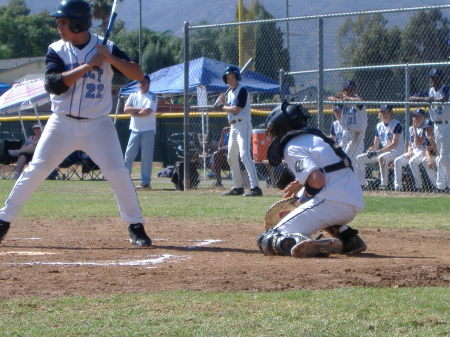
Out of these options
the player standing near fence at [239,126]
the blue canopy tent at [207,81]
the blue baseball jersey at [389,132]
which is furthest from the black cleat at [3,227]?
the blue canopy tent at [207,81]

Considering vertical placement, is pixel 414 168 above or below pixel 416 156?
below

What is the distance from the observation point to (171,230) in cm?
929

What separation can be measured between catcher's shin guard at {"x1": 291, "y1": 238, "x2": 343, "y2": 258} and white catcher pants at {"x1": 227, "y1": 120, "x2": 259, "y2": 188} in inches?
301

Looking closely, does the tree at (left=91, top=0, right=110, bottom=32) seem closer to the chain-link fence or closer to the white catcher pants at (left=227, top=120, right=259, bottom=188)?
the chain-link fence

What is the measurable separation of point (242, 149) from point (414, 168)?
305 centimetres

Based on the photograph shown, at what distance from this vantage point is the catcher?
6.80 m

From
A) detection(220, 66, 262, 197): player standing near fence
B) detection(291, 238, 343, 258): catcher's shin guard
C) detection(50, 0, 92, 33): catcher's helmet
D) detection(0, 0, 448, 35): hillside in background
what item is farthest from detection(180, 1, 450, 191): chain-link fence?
detection(291, 238, 343, 258): catcher's shin guard

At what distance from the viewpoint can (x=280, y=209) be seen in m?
7.66

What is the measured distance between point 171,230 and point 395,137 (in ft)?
24.3

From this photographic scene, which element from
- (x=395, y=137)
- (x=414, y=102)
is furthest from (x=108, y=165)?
(x=395, y=137)

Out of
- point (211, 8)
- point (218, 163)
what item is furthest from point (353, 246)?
point (211, 8)

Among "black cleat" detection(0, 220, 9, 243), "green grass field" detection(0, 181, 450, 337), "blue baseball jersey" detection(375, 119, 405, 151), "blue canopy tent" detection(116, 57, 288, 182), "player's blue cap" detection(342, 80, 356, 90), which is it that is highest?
"blue canopy tent" detection(116, 57, 288, 182)

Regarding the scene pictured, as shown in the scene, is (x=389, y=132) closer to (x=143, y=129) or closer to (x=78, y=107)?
(x=143, y=129)

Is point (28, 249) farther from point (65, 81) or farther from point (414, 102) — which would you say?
point (414, 102)
